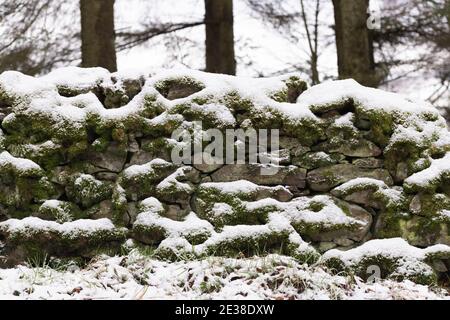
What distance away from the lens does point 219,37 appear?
26.7 feet

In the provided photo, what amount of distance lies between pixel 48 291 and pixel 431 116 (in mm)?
3256

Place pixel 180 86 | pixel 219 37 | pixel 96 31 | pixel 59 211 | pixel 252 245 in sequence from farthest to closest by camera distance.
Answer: pixel 219 37 < pixel 96 31 < pixel 180 86 < pixel 59 211 < pixel 252 245

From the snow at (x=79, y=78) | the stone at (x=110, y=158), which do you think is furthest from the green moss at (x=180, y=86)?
the stone at (x=110, y=158)

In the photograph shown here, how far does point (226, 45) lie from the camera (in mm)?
8039

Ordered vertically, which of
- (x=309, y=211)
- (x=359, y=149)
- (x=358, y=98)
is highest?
(x=358, y=98)

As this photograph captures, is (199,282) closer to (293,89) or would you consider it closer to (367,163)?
(367,163)

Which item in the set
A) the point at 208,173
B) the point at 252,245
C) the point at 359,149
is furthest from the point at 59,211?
the point at 359,149

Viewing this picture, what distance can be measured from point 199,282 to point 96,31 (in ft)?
13.4

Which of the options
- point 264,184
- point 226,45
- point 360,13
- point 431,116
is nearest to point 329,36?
point 226,45

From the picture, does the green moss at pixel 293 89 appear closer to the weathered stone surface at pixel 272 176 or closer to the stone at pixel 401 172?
the weathered stone surface at pixel 272 176

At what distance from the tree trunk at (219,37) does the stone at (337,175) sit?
411 cm

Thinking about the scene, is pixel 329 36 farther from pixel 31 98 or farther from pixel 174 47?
pixel 31 98

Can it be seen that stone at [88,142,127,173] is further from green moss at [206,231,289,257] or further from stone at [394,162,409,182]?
stone at [394,162,409,182]

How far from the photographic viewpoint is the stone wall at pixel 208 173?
3.94 m
